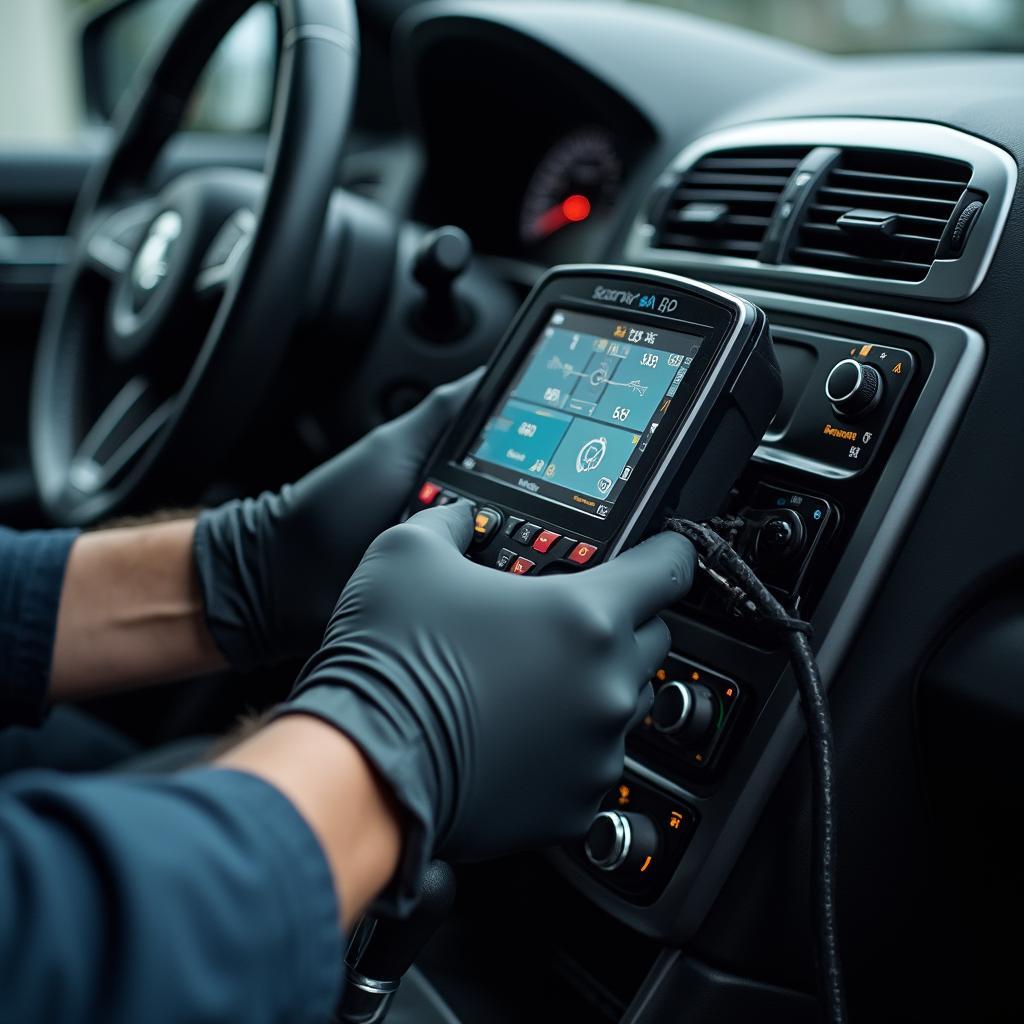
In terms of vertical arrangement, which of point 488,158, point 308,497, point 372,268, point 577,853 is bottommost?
point 577,853

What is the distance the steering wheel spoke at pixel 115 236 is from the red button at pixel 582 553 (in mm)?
891

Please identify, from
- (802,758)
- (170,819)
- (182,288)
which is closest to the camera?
(170,819)

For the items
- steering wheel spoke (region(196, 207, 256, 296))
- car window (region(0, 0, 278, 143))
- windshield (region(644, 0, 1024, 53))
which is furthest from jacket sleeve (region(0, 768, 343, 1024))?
car window (region(0, 0, 278, 143))

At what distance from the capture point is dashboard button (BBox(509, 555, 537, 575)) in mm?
739

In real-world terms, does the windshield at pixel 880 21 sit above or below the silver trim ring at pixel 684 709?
above

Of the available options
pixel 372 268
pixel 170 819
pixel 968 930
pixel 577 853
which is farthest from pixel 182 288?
pixel 968 930

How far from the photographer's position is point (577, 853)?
2.77 ft

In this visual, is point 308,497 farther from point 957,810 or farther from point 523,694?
point 957,810

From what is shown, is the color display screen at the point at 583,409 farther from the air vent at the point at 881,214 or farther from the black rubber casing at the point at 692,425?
the air vent at the point at 881,214

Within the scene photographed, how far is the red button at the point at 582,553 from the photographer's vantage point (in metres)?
0.71

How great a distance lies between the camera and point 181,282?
4.12ft

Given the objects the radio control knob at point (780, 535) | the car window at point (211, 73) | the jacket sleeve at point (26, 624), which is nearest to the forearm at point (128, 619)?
the jacket sleeve at point (26, 624)

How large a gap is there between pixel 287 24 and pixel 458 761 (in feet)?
2.64

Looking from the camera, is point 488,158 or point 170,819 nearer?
point 170,819
